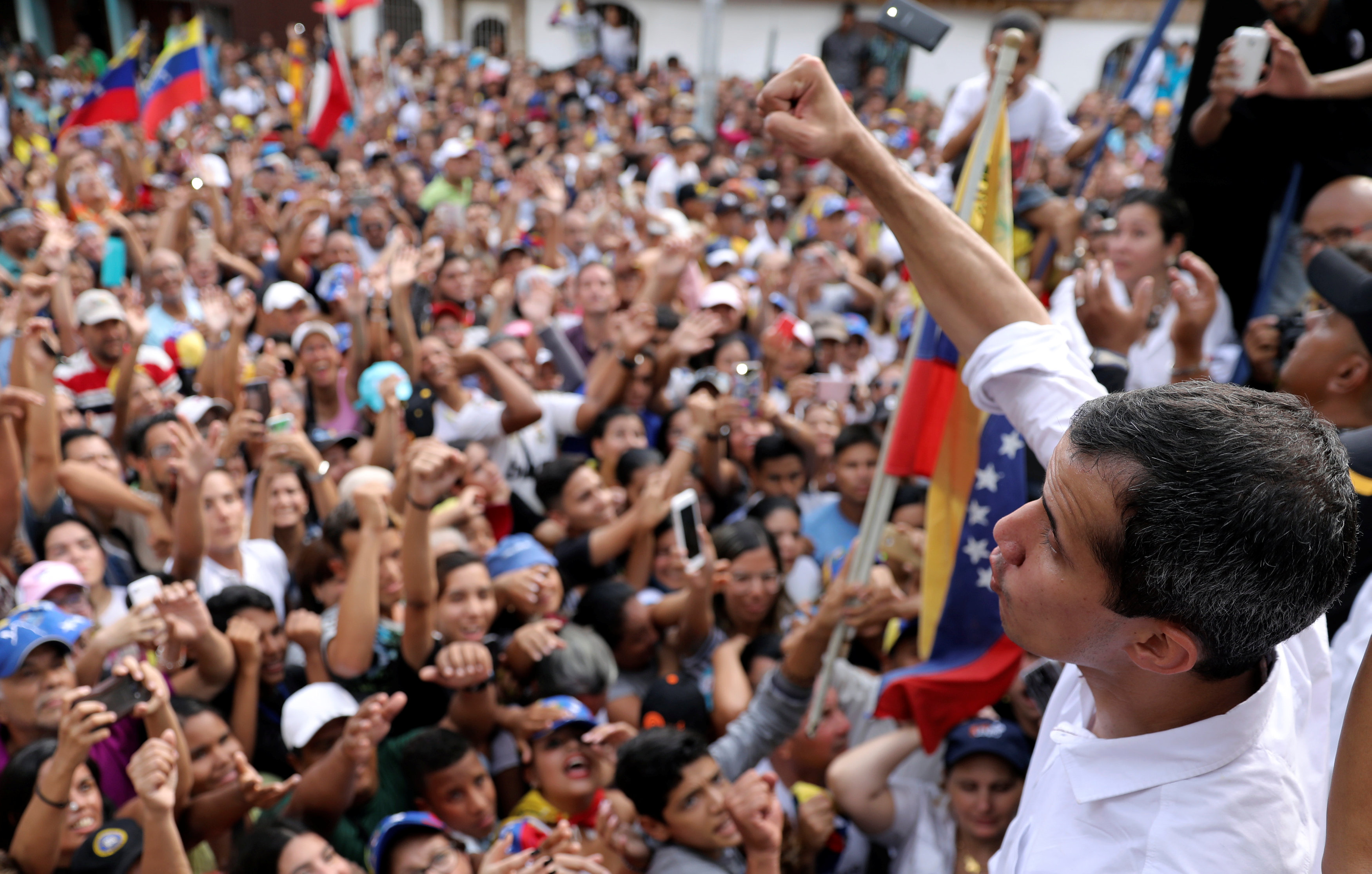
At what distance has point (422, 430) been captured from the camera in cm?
444

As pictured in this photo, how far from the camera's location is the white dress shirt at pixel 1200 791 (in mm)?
1089

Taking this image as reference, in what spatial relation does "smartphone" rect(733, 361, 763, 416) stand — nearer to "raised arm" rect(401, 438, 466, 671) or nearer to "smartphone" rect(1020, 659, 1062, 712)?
"raised arm" rect(401, 438, 466, 671)

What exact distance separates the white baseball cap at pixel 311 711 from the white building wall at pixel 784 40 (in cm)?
1983

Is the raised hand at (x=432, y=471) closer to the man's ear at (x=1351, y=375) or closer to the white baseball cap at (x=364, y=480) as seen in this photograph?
the white baseball cap at (x=364, y=480)

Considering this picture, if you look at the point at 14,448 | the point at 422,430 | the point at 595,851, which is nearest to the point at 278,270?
the point at 422,430

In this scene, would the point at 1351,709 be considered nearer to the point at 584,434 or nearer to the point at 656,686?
the point at 656,686

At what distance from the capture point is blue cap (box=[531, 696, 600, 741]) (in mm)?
2906

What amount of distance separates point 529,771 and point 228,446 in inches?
77.3

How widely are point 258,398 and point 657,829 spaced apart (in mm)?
2972

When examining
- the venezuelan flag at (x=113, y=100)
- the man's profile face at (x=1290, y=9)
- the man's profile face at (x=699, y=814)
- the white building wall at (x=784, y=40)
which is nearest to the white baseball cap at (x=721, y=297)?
the man's profile face at (x=1290, y=9)

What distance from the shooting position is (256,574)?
12.2 ft

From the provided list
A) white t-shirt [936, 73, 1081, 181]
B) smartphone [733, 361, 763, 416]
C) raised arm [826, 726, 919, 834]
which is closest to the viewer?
raised arm [826, 726, 919, 834]

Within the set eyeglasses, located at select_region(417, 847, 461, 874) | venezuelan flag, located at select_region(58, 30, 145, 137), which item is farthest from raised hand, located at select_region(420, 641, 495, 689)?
venezuelan flag, located at select_region(58, 30, 145, 137)

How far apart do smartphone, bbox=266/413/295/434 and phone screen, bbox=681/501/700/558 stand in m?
1.64
